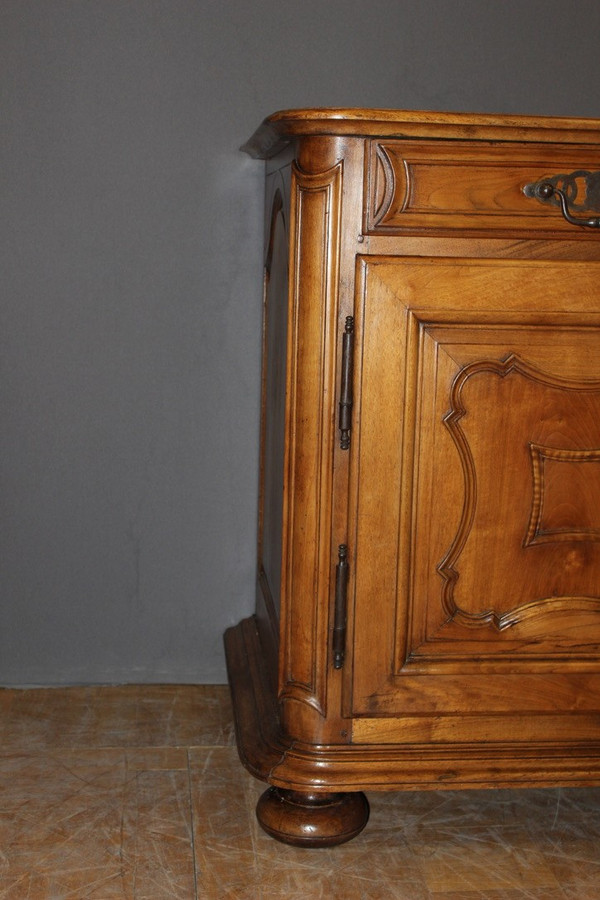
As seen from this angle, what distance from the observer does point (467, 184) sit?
1373 mm

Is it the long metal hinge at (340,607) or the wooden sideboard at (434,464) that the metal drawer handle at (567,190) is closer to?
the wooden sideboard at (434,464)

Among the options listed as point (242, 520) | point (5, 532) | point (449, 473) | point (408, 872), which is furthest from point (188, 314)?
point (408, 872)

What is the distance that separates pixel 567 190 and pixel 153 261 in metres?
0.81

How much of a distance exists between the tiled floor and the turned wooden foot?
28 mm

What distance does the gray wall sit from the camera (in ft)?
6.17

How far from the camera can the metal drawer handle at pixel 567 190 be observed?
4.52ft

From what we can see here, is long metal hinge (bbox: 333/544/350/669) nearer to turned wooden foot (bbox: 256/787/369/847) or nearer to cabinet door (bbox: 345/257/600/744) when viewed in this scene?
cabinet door (bbox: 345/257/600/744)

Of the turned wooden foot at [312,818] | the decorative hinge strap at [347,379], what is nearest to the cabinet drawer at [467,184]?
the decorative hinge strap at [347,379]

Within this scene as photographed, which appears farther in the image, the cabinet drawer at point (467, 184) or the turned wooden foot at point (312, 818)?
the turned wooden foot at point (312, 818)

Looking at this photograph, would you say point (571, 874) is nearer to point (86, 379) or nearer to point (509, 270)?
point (509, 270)

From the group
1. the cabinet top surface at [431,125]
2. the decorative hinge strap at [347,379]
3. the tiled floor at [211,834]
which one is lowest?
the tiled floor at [211,834]

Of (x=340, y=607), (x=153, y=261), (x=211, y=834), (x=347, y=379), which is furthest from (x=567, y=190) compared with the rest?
(x=211, y=834)

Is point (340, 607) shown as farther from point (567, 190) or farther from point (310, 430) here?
point (567, 190)

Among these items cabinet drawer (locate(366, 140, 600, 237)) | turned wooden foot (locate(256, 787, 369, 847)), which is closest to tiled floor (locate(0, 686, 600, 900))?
turned wooden foot (locate(256, 787, 369, 847))
